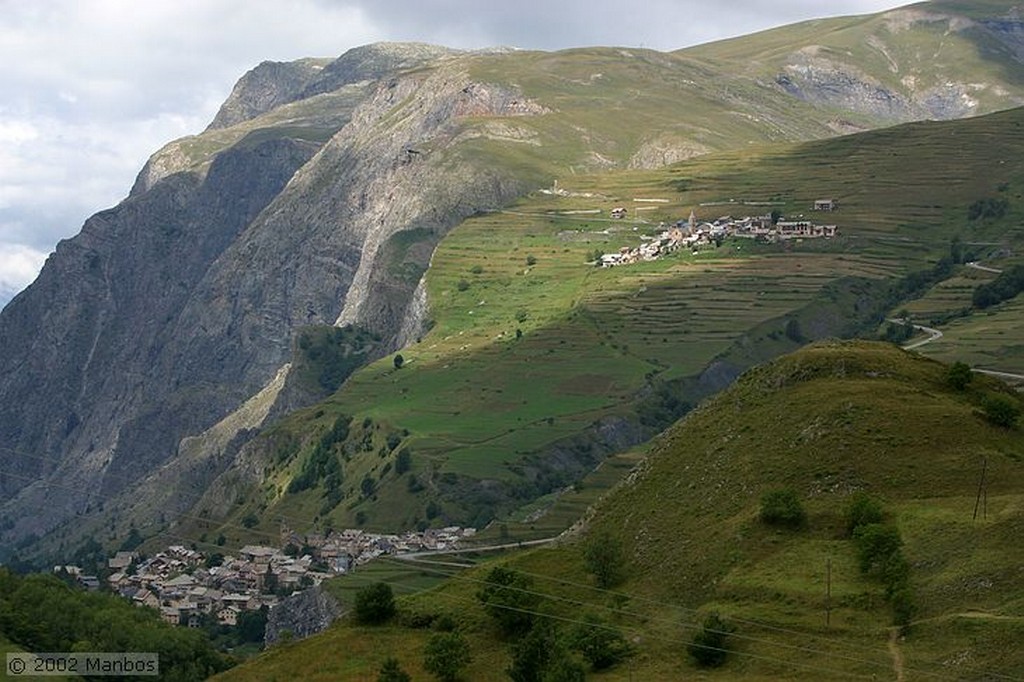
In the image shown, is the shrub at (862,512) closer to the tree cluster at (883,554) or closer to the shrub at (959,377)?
the tree cluster at (883,554)

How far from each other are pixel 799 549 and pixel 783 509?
12.0 feet

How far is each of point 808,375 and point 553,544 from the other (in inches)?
899

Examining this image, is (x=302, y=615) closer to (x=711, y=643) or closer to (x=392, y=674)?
(x=392, y=674)

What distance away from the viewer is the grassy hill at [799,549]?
3317 inches

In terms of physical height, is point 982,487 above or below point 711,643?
above

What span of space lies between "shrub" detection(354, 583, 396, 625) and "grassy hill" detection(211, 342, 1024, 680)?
1.26 metres

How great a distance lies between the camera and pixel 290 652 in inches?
4259

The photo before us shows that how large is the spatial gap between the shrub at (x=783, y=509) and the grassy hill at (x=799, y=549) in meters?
0.69

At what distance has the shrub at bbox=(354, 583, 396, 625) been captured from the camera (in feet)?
359

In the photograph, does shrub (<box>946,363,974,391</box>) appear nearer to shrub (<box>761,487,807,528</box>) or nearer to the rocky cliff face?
shrub (<box>761,487,807,528</box>)

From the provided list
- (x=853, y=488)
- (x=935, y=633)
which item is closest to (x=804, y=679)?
(x=935, y=633)

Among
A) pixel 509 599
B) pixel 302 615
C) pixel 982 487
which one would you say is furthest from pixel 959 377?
pixel 302 615

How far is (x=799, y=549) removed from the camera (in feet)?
315

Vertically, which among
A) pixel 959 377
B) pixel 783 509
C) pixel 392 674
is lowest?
pixel 392 674
